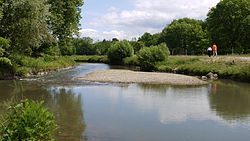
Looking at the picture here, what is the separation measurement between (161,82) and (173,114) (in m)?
15.0

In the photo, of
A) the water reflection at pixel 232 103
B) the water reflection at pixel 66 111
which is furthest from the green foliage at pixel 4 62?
the water reflection at pixel 232 103

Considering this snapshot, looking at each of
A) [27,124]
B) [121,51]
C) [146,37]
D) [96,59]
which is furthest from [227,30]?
[146,37]

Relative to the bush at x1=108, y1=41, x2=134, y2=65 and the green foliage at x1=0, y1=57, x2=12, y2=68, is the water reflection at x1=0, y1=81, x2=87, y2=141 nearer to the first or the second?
the green foliage at x1=0, y1=57, x2=12, y2=68

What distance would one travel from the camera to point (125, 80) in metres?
30.8

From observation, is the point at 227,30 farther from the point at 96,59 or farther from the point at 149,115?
the point at 149,115

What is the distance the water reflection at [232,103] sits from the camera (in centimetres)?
1511

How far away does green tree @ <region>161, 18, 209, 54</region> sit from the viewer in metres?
67.2

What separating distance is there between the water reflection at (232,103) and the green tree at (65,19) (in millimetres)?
27358

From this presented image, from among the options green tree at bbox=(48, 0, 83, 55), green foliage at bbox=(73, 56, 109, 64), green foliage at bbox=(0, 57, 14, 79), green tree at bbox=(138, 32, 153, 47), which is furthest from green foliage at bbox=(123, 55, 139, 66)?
green tree at bbox=(138, 32, 153, 47)

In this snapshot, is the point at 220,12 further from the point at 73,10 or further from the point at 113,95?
the point at 113,95

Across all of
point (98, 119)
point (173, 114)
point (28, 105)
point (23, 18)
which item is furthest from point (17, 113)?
point (23, 18)

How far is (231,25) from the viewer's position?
60.8m

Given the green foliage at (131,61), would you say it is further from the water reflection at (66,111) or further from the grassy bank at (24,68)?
the water reflection at (66,111)

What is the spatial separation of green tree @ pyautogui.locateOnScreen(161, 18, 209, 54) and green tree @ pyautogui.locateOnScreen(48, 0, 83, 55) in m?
31.2
